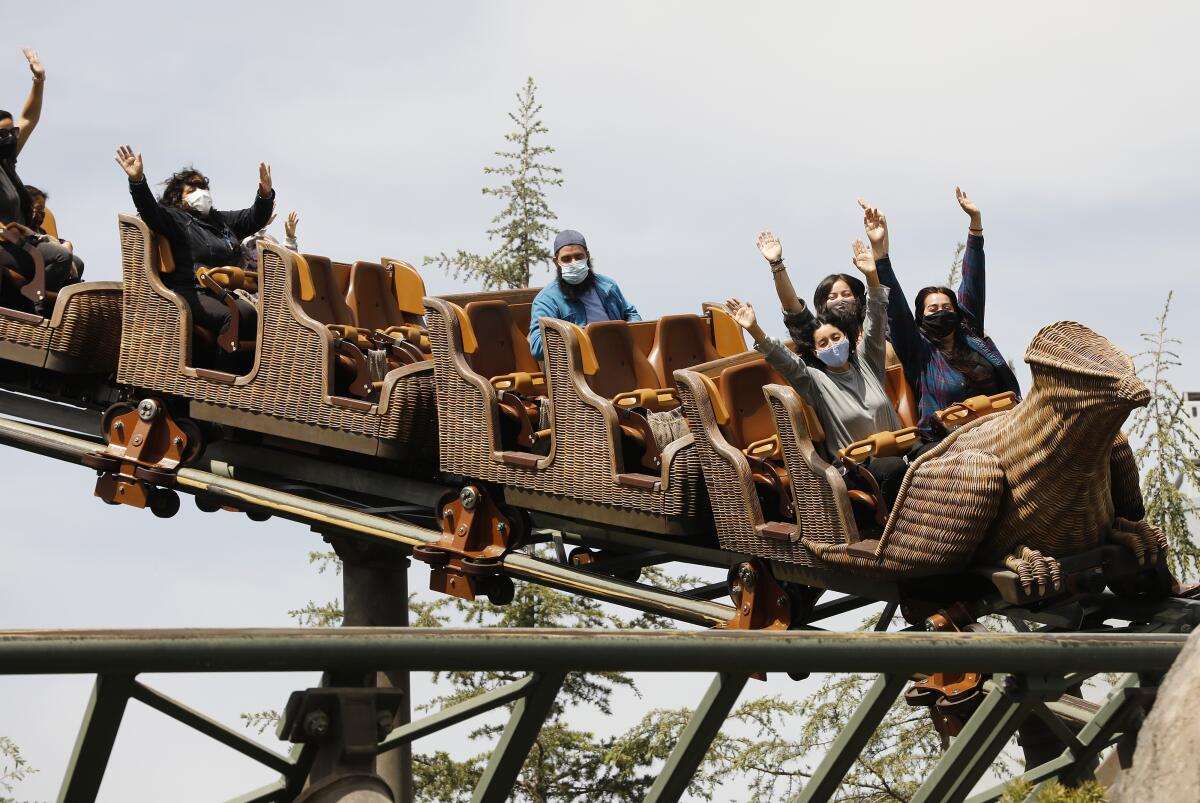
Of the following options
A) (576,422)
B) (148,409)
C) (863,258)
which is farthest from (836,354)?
(148,409)

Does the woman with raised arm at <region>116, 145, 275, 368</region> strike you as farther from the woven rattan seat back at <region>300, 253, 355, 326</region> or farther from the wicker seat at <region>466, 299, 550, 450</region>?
the wicker seat at <region>466, 299, 550, 450</region>

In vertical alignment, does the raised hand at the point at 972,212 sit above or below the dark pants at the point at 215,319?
above

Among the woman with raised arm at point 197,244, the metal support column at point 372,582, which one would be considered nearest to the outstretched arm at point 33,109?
the woman with raised arm at point 197,244

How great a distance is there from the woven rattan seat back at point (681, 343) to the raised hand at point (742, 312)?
121 centimetres

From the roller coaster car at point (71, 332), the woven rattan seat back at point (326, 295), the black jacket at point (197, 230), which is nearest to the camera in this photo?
the black jacket at point (197, 230)

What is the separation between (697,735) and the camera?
3.32 metres

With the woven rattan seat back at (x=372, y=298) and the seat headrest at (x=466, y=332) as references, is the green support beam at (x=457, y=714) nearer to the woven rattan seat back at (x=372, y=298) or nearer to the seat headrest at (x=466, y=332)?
the seat headrest at (x=466, y=332)

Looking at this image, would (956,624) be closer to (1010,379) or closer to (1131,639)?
(1010,379)

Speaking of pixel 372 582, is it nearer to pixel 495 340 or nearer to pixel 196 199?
pixel 495 340

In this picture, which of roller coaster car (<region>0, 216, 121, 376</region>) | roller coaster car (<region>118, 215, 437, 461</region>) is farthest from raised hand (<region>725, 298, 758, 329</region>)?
roller coaster car (<region>0, 216, 121, 376</region>)

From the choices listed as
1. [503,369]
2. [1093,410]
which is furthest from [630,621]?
[1093,410]

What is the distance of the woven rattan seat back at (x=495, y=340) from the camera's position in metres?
7.77

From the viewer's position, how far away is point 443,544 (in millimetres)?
7355

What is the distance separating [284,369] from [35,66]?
2742 mm
